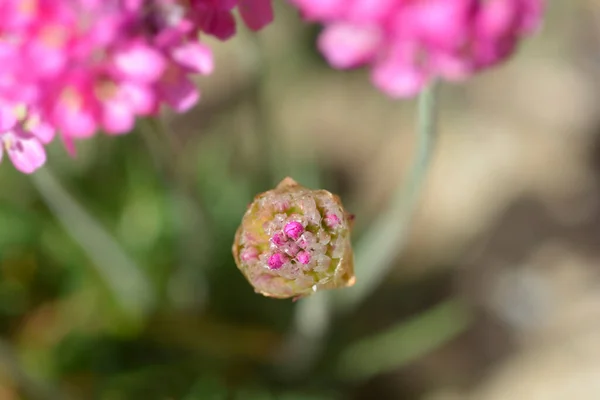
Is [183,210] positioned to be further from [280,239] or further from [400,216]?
[280,239]

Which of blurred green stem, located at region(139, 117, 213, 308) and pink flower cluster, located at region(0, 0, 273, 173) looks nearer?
pink flower cluster, located at region(0, 0, 273, 173)

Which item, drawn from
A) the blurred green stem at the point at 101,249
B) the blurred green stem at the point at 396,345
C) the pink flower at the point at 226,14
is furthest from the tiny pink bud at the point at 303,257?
the blurred green stem at the point at 396,345

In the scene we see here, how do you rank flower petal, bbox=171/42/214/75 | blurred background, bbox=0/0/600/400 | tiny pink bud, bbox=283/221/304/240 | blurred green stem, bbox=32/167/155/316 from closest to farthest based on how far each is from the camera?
tiny pink bud, bbox=283/221/304/240, flower petal, bbox=171/42/214/75, blurred green stem, bbox=32/167/155/316, blurred background, bbox=0/0/600/400

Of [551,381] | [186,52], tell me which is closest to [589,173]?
[551,381]

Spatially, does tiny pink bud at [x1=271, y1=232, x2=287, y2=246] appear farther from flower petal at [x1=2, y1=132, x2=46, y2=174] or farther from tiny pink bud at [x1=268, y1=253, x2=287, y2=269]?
flower petal at [x1=2, y1=132, x2=46, y2=174]

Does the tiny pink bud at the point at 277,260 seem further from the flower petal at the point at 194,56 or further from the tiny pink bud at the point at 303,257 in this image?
the flower petal at the point at 194,56

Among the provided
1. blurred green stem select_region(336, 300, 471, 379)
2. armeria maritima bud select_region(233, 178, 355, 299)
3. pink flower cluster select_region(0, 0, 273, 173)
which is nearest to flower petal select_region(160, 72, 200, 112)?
pink flower cluster select_region(0, 0, 273, 173)

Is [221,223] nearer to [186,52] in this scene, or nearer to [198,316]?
[198,316]

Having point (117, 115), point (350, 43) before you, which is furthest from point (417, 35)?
point (117, 115)
